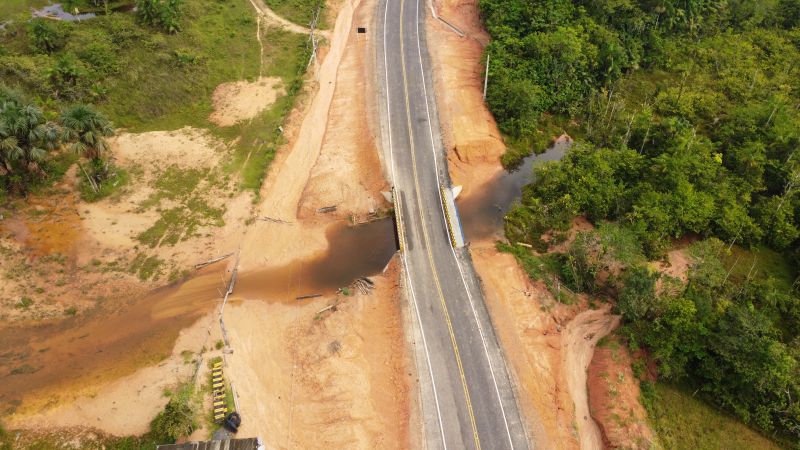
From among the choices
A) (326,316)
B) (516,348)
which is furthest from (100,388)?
(516,348)

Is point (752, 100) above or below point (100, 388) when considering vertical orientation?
above

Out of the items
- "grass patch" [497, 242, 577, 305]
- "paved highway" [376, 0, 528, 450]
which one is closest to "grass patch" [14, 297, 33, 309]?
"paved highway" [376, 0, 528, 450]

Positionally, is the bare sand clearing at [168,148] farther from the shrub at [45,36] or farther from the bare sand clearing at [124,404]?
the bare sand clearing at [124,404]

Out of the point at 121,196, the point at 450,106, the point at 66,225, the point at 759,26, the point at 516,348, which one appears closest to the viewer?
the point at 516,348

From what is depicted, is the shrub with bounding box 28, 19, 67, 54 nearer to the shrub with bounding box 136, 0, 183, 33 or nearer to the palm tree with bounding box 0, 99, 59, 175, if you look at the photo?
the shrub with bounding box 136, 0, 183, 33

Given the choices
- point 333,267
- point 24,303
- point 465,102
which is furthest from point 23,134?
point 465,102

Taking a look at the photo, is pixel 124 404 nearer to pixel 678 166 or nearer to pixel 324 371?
pixel 324 371

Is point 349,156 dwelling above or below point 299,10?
below

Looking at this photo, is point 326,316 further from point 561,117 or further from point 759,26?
point 759,26
